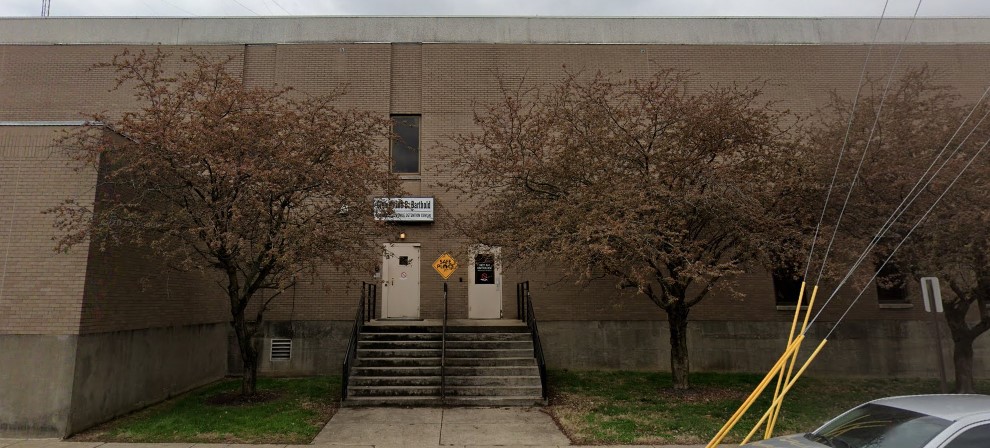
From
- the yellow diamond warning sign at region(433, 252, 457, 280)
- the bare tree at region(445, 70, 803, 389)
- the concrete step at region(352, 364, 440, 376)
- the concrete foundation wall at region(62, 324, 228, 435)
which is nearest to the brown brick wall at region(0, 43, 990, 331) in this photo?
the yellow diamond warning sign at region(433, 252, 457, 280)

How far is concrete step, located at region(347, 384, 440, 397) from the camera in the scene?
10734mm

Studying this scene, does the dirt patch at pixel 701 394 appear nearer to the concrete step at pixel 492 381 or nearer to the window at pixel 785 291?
the concrete step at pixel 492 381

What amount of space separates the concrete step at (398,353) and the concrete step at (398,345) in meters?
0.18

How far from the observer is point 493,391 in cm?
1084

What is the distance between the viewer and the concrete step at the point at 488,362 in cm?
1164

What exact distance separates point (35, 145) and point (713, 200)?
10930 mm

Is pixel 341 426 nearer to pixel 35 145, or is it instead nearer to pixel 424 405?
pixel 424 405

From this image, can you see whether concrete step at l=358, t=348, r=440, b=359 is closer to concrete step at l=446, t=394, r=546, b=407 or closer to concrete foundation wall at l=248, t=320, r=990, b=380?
concrete step at l=446, t=394, r=546, b=407

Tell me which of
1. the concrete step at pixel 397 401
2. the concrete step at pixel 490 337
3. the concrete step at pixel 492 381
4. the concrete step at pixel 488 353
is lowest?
the concrete step at pixel 397 401

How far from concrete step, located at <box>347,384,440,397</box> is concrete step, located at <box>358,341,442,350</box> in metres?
1.40

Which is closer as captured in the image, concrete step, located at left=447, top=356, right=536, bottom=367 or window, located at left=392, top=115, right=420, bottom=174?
concrete step, located at left=447, top=356, right=536, bottom=367

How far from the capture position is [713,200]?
975 centimetres

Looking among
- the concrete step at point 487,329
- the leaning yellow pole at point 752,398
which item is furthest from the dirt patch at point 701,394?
the leaning yellow pole at point 752,398

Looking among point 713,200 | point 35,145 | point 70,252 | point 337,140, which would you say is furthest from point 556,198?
point 35,145
